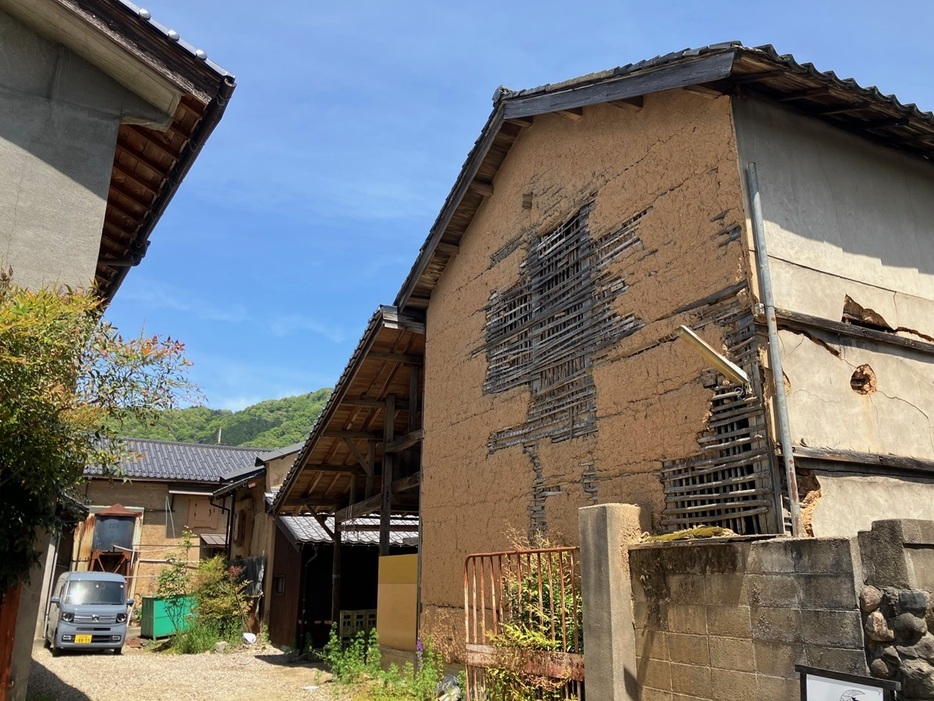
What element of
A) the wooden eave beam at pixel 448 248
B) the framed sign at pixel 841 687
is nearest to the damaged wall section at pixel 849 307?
the framed sign at pixel 841 687

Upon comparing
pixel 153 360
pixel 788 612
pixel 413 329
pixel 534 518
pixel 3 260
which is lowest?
pixel 788 612

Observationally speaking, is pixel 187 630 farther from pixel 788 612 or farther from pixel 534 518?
pixel 788 612

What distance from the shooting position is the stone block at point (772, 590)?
15.8 ft

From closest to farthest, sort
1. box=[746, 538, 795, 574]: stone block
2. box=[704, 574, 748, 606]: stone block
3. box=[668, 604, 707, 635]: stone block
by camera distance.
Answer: box=[746, 538, 795, 574]: stone block
box=[704, 574, 748, 606]: stone block
box=[668, 604, 707, 635]: stone block

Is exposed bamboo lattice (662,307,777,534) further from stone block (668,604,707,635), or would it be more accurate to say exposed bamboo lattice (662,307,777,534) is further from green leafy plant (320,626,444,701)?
green leafy plant (320,626,444,701)

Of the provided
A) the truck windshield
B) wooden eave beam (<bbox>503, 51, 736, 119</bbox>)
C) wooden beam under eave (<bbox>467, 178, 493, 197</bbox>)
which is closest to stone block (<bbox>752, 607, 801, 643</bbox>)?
wooden eave beam (<bbox>503, 51, 736, 119</bbox>)

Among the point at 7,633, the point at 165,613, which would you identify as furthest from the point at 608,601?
the point at 165,613

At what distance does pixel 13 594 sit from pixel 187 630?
13.7 metres

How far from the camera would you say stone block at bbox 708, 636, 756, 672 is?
5.07 metres

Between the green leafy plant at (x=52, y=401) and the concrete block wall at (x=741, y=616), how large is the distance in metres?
4.46

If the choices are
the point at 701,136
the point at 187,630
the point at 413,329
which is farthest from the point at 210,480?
the point at 701,136

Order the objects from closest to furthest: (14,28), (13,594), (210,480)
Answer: (13,594)
(14,28)
(210,480)

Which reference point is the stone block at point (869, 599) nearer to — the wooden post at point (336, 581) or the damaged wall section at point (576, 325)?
the damaged wall section at point (576, 325)

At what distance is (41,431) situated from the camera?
18.2ft
